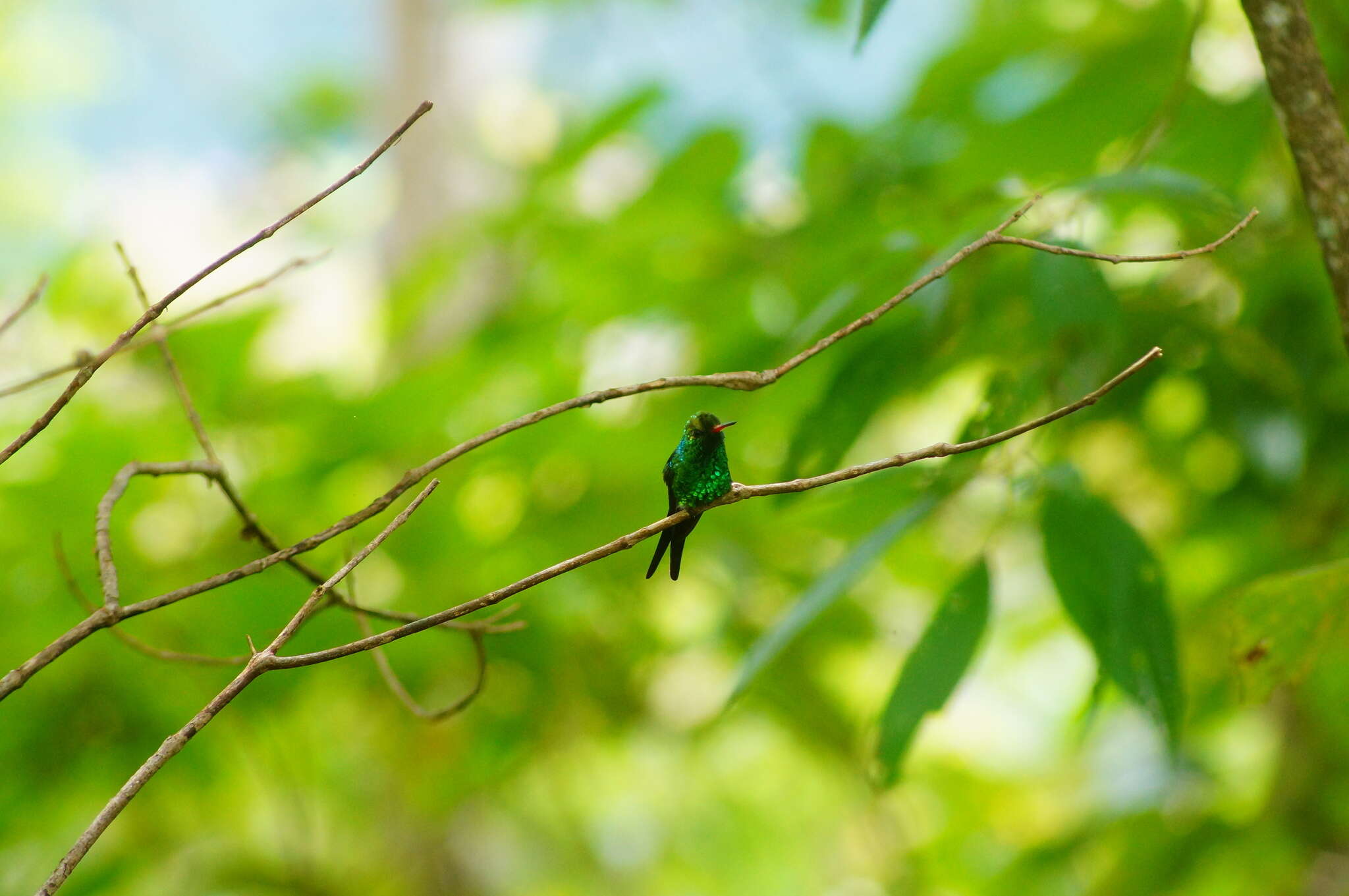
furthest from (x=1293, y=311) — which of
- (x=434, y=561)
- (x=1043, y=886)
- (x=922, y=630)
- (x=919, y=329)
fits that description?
(x=434, y=561)

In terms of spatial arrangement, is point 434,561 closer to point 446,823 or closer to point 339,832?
point 446,823

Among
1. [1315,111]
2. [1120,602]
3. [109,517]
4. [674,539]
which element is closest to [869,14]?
[1315,111]

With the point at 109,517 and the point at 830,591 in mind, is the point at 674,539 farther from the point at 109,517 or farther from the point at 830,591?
the point at 109,517

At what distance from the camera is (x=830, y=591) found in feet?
3.05

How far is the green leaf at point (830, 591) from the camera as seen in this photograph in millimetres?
923

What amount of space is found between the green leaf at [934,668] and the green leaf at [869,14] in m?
0.48

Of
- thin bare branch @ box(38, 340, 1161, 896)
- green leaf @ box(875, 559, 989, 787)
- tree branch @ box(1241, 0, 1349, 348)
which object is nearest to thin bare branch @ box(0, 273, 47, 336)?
thin bare branch @ box(38, 340, 1161, 896)

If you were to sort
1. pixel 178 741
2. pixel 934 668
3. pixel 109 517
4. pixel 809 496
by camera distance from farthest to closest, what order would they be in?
1. pixel 809 496
2. pixel 934 668
3. pixel 109 517
4. pixel 178 741

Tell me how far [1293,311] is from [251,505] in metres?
1.46

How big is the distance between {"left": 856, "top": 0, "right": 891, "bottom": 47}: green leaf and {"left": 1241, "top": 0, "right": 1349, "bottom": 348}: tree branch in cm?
25

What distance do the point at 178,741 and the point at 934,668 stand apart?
1.94 feet

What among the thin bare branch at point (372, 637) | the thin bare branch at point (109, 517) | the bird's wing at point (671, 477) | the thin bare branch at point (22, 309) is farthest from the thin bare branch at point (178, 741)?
the thin bare branch at point (22, 309)

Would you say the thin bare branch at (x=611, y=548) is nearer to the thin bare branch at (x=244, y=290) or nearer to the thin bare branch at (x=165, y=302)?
the thin bare branch at (x=165, y=302)

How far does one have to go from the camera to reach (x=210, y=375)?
180 cm
